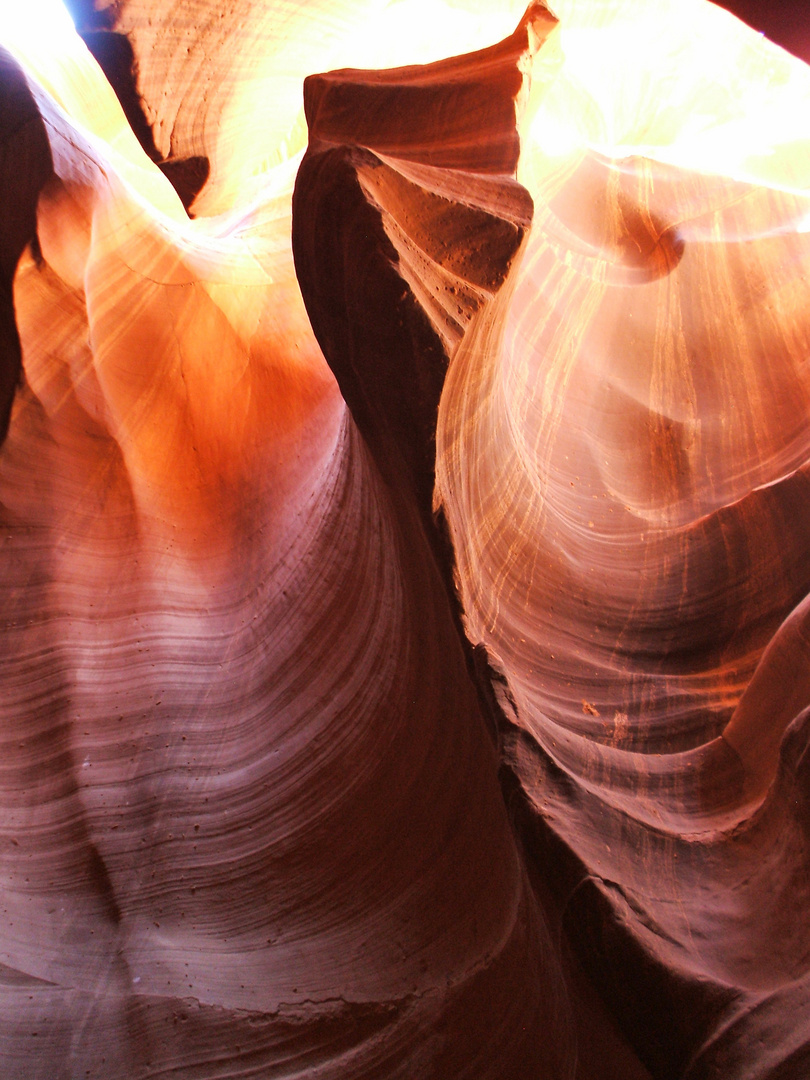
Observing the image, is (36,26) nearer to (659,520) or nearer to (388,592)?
(388,592)

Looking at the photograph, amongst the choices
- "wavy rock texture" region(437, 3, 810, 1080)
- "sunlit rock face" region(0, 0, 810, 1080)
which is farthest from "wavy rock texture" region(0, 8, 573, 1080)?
"wavy rock texture" region(437, 3, 810, 1080)

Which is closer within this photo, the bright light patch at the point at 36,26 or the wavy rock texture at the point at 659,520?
the wavy rock texture at the point at 659,520

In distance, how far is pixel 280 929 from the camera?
8.04ft

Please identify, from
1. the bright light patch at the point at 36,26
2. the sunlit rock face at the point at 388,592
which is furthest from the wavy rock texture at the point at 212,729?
the bright light patch at the point at 36,26

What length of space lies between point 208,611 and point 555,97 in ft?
11.5

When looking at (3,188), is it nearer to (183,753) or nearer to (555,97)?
(183,753)

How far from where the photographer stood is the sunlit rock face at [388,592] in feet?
7.18

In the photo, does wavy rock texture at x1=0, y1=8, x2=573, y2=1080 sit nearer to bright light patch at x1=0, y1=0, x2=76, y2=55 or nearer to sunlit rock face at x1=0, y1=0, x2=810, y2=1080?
sunlit rock face at x1=0, y1=0, x2=810, y2=1080

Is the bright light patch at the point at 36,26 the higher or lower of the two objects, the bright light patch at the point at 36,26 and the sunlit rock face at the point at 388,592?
the higher

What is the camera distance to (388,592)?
278cm

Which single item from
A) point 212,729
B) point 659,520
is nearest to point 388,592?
point 212,729

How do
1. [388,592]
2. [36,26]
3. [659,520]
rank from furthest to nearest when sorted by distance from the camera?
[36,26], [659,520], [388,592]

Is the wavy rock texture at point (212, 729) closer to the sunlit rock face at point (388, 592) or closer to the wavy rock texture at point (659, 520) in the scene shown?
the sunlit rock face at point (388, 592)

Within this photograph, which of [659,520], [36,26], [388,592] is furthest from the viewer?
[36,26]
